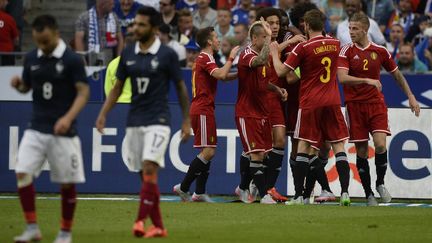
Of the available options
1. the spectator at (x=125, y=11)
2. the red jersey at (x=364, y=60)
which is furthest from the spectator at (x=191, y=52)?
the red jersey at (x=364, y=60)

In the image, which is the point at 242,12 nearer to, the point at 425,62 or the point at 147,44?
the point at 425,62

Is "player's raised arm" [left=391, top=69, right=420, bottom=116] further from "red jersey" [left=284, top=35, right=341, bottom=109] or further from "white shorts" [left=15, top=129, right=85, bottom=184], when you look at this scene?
"white shorts" [left=15, top=129, right=85, bottom=184]

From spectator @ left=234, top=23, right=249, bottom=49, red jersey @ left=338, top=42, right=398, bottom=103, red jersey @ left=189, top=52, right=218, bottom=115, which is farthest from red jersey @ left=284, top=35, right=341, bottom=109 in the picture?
spectator @ left=234, top=23, right=249, bottom=49

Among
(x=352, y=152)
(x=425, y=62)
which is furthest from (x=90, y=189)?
(x=425, y=62)

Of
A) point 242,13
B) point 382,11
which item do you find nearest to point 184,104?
point 242,13

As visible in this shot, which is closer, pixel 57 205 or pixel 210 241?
pixel 210 241

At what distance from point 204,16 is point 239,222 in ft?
38.3

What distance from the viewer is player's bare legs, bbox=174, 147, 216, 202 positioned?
16547 mm

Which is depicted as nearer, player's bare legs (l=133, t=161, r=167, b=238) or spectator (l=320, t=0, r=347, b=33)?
player's bare legs (l=133, t=161, r=167, b=238)

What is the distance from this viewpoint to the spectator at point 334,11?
23.9 m

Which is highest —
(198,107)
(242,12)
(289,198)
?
(242,12)

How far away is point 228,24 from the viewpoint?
24078 mm

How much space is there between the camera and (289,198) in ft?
58.5

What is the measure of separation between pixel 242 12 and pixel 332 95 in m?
9.09
